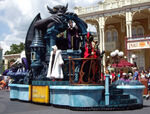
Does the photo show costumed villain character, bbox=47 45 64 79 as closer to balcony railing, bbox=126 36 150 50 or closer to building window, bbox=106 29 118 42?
balcony railing, bbox=126 36 150 50

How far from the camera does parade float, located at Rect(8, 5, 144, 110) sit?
892 cm

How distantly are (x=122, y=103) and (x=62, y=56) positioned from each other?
112 inches

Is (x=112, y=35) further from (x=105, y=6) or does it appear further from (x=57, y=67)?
(x=57, y=67)

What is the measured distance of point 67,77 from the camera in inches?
417

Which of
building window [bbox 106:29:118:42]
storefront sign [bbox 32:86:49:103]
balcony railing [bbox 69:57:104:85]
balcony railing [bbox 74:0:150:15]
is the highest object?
balcony railing [bbox 74:0:150:15]

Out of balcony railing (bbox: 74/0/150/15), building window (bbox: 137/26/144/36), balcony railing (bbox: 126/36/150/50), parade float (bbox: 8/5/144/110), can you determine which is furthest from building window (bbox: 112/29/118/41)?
parade float (bbox: 8/5/144/110)

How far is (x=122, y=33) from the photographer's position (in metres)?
37.2

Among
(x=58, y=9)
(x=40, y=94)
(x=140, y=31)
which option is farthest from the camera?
(x=140, y=31)

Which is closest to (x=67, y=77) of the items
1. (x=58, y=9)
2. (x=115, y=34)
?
(x=58, y=9)

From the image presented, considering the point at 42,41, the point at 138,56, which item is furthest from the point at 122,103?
the point at 138,56

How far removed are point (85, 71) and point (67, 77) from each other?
884 millimetres

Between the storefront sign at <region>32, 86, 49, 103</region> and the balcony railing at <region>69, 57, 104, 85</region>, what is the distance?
41.2 inches

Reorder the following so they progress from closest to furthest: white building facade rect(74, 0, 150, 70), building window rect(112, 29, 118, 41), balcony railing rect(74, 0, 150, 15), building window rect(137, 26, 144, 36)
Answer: white building facade rect(74, 0, 150, 70) < balcony railing rect(74, 0, 150, 15) < building window rect(137, 26, 144, 36) < building window rect(112, 29, 118, 41)

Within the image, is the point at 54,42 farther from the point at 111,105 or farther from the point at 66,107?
the point at 111,105
